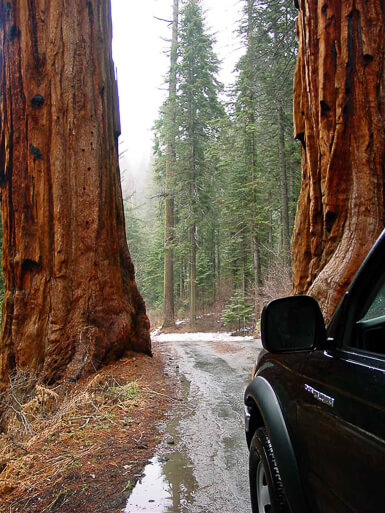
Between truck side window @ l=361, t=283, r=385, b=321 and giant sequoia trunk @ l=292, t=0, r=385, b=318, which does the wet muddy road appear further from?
truck side window @ l=361, t=283, r=385, b=321

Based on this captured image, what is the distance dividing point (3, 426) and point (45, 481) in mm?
2865

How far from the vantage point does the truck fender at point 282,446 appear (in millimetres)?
1708

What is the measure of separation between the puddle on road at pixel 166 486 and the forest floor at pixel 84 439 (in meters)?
0.09

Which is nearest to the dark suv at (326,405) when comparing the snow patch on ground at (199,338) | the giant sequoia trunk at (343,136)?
the giant sequoia trunk at (343,136)

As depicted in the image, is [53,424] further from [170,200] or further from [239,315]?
[170,200]

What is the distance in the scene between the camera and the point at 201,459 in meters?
3.91

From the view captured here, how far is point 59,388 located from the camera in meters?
6.06

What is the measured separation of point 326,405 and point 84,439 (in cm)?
356

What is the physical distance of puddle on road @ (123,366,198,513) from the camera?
3044 millimetres

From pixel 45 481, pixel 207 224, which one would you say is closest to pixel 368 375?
pixel 45 481

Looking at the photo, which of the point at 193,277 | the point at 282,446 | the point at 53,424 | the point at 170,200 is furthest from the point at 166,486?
the point at 170,200

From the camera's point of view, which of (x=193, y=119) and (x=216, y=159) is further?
(x=216, y=159)

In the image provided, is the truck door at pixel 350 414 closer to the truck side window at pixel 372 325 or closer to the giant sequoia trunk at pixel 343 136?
the truck side window at pixel 372 325

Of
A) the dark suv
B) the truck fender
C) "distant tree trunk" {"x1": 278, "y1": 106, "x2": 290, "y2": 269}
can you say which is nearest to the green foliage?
"distant tree trunk" {"x1": 278, "y1": 106, "x2": 290, "y2": 269}
